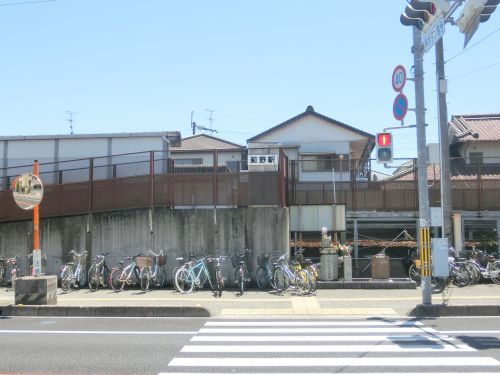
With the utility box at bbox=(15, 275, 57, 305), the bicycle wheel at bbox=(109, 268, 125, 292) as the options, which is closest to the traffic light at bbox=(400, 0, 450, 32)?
the bicycle wheel at bbox=(109, 268, 125, 292)

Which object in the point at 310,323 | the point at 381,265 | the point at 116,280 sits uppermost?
the point at 381,265

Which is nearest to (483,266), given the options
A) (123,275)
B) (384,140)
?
(384,140)

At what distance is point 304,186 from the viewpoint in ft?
64.6

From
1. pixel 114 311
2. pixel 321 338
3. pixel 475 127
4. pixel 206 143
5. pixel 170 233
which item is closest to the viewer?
pixel 321 338

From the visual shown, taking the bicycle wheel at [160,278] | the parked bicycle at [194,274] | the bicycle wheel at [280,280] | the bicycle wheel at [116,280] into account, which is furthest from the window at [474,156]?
the bicycle wheel at [116,280]

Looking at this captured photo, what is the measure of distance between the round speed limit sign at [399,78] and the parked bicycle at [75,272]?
10.5 meters

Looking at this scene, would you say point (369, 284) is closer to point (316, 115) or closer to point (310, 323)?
point (310, 323)

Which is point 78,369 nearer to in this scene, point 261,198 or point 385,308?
point 385,308

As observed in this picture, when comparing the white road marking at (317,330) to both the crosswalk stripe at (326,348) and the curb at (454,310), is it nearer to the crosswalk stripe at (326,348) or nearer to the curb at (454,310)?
the crosswalk stripe at (326,348)

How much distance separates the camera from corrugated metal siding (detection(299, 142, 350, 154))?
2912 cm

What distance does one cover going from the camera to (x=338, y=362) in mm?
7262

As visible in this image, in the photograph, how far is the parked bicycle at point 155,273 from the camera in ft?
49.8

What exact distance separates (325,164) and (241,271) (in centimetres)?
1084

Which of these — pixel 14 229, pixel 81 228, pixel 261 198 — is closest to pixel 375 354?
pixel 261 198
